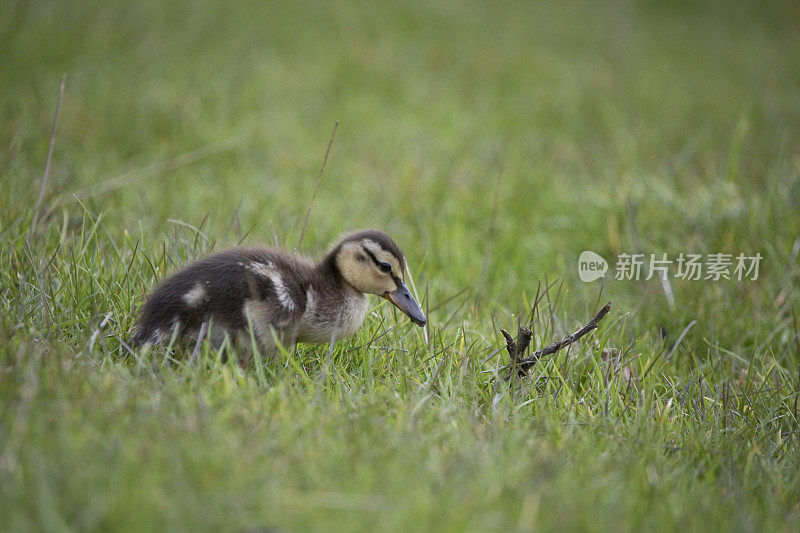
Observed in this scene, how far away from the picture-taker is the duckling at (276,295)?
303cm

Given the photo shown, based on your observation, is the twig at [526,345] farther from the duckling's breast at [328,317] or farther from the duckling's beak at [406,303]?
the duckling's breast at [328,317]

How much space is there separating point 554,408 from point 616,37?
38.2 feet

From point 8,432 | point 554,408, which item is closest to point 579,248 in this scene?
point 554,408

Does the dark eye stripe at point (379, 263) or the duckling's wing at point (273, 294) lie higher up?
the dark eye stripe at point (379, 263)

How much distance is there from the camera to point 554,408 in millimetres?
3182

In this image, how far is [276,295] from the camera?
10.4 ft

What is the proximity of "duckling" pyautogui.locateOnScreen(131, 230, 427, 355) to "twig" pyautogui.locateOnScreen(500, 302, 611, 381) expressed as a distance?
1.38 ft

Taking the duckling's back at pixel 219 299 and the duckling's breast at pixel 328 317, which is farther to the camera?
the duckling's breast at pixel 328 317

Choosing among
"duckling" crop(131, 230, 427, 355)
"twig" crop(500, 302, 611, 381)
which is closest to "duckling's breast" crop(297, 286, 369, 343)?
"duckling" crop(131, 230, 427, 355)

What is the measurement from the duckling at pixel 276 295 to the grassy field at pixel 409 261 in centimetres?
15

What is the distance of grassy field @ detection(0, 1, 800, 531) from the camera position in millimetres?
2201

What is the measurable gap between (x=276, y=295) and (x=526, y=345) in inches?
43.6

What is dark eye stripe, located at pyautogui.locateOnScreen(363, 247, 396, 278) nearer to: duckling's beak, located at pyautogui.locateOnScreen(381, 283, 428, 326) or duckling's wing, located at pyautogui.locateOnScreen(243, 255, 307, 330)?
duckling's beak, located at pyautogui.locateOnScreen(381, 283, 428, 326)

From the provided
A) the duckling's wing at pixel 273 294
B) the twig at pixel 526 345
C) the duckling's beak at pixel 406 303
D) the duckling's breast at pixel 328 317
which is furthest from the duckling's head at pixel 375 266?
the twig at pixel 526 345
